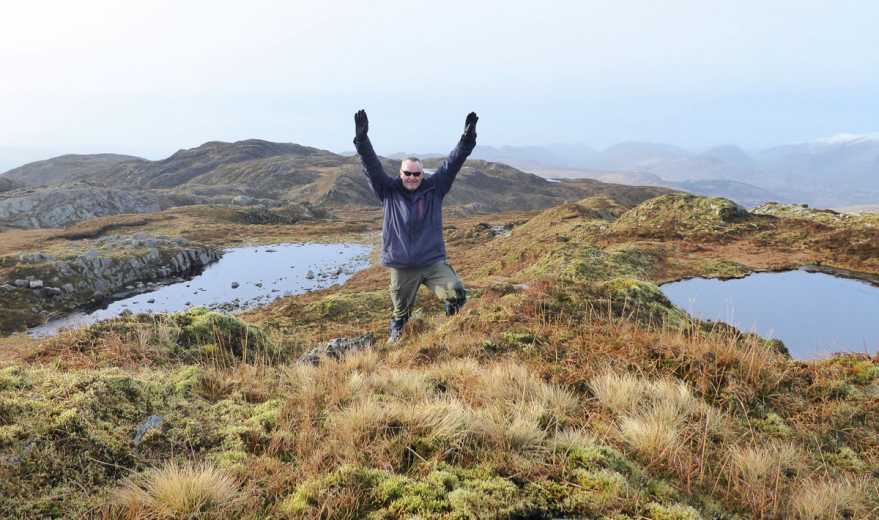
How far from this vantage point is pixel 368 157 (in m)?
7.80

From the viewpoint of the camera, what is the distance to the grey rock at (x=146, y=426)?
357 cm

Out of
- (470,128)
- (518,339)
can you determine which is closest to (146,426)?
(518,339)

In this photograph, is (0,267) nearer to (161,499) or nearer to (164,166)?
(161,499)

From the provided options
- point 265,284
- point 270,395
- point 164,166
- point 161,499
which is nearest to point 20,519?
point 161,499

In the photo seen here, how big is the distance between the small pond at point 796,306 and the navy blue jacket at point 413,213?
5.67 metres

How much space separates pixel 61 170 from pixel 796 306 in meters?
221

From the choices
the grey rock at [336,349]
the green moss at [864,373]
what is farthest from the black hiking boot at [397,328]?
the green moss at [864,373]

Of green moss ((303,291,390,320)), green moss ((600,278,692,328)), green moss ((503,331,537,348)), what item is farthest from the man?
green moss ((303,291,390,320))

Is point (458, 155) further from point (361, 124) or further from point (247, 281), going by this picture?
point (247, 281)

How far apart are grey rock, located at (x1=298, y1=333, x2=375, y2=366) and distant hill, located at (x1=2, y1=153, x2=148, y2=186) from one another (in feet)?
591

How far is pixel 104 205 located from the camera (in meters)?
74.9

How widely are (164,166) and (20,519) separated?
178 meters

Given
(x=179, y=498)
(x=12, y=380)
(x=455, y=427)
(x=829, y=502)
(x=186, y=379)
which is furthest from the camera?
(x=186, y=379)

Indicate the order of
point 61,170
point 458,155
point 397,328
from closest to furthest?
point 458,155
point 397,328
point 61,170
